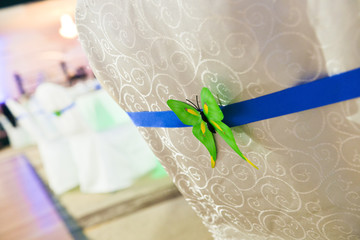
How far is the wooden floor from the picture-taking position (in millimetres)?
2004

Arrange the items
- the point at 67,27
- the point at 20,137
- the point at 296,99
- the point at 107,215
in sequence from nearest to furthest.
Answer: the point at 296,99 < the point at 107,215 < the point at 20,137 < the point at 67,27

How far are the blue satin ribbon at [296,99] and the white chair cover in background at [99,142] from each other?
6.02 ft

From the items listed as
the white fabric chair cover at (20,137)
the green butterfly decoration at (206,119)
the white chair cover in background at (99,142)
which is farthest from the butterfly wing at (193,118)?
the white fabric chair cover at (20,137)

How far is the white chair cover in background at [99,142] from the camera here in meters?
2.21

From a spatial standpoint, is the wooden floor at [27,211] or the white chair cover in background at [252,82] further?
the wooden floor at [27,211]

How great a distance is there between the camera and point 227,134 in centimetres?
46

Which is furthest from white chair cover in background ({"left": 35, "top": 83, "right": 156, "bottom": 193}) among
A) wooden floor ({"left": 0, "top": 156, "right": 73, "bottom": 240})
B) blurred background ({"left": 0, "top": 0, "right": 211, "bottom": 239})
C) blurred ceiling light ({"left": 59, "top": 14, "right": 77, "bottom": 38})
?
blurred ceiling light ({"left": 59, "top": 14, "right": 77, "bottom": 38})

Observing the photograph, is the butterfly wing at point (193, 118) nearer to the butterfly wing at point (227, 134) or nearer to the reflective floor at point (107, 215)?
the butterfly wing at point (227, 134)

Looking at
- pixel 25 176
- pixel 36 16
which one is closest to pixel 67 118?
pixel 25 176

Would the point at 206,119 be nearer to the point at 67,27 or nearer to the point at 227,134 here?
the point at 227,134

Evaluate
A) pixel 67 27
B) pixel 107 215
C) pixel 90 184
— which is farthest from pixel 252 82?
pixel 67 27

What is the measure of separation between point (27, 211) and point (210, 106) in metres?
2.43

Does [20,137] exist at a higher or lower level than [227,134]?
lower

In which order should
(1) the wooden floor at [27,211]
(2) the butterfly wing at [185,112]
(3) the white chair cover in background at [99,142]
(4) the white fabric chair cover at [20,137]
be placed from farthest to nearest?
(4) the white fabric chair cover at [20,137], (3) the white chair cover in background at [99,142], (1) the wooden floor at [27,211], (2) the butterfly wing at [185,112]
